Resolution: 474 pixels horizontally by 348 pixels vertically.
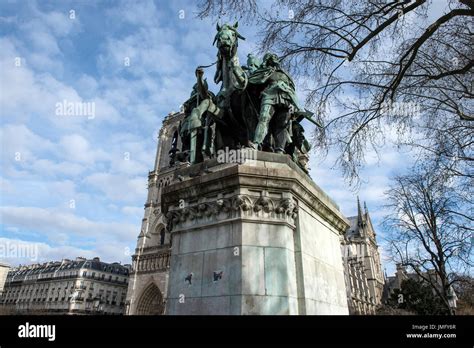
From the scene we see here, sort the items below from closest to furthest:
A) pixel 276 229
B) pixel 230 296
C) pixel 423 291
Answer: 1. pixel 230 296
2. pixel 276 229
3. pixel 423 291

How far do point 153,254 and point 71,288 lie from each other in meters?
37.2

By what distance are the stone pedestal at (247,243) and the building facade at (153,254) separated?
158 feet

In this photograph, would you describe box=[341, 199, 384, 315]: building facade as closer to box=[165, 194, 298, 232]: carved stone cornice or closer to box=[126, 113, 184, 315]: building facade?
box=[126, 113, 184, 315]: building facade

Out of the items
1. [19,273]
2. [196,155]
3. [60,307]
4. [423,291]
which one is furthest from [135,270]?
[19,273]

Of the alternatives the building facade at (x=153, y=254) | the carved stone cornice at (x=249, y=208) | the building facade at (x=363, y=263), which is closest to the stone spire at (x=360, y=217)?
Answer: the building facade at (x=363, y=263)

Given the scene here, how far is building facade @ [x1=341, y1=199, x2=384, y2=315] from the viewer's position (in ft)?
239

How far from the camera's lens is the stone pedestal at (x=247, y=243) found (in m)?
4.36

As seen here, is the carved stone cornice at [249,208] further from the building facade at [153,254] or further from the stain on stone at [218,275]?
the building facade at [153,254]

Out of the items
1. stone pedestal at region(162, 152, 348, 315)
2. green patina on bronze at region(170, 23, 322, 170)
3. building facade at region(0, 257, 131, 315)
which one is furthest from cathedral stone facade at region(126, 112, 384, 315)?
stone pedestal at region(162, 152, 348, 315)

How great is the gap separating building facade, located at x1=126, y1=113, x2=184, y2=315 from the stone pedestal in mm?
48113

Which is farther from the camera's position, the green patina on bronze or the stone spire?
the stone spire

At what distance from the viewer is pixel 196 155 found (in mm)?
6527
